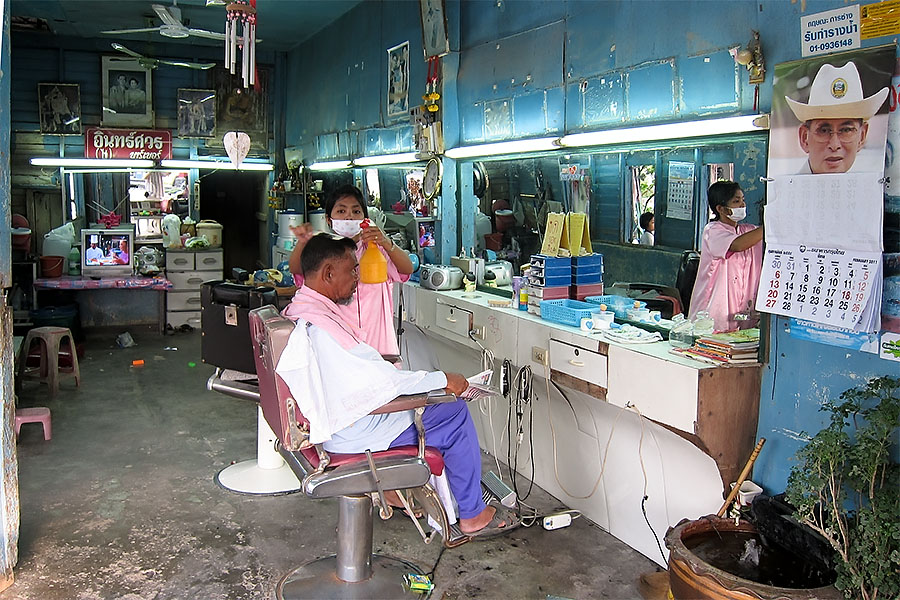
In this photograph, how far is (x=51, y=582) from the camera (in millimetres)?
3090

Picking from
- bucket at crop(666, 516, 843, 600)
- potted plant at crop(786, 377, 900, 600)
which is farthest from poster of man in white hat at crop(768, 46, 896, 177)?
bucket at crop(666, 516, 843, 600)

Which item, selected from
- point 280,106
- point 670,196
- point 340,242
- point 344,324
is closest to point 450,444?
point 344,324

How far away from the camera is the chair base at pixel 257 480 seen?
4020mm

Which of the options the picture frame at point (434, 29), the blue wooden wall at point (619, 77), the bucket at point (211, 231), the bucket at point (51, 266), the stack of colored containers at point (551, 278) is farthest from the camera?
the bucket at point (211, 231)

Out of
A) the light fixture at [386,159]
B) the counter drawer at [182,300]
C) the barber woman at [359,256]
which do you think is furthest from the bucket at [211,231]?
the barber woman at [359,256]

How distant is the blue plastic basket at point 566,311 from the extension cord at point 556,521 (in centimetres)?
86

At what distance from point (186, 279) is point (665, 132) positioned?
612cm

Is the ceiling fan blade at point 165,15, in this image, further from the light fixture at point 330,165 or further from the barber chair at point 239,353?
the barber chair at point 239,353

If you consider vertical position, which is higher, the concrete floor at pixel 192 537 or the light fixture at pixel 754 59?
the light fixture at pixel 754 59

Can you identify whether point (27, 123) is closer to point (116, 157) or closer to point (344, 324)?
point (116, 157)

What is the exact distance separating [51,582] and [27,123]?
6.92 metres

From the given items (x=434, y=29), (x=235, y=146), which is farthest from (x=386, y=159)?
(x=235, y=146)

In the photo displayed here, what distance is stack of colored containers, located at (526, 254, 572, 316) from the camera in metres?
3.79

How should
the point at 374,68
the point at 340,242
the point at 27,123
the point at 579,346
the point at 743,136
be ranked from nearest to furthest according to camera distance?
the point at 743,136 → the point at 340,242 → the point at 579,346 → the point at 374,68 → the point at 27,123
